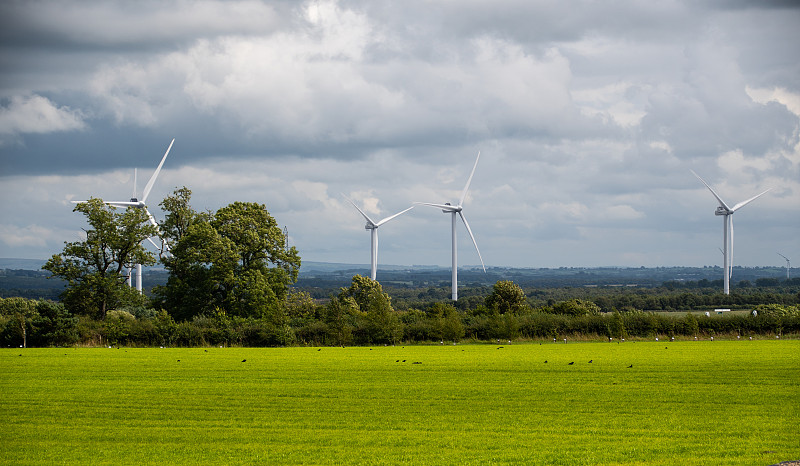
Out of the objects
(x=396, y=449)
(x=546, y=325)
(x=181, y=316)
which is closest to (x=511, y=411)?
(x=396, y=449)

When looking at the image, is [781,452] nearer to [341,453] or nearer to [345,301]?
[341,453]

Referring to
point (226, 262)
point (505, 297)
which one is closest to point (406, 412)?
point (226, 262)

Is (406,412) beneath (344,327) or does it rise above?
above

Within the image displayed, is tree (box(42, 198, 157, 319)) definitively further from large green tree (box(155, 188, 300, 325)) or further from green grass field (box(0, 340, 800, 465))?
green grass field (box(0, 340, 800, 465))

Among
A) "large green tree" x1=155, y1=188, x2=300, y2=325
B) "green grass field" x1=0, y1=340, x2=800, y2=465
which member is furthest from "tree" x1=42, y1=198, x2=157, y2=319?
"green grass field" x1=0, y1=340, x2=800, y2=465

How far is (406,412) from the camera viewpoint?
2497 cm

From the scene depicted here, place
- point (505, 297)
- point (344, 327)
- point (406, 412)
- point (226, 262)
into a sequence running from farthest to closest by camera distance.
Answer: point (505, 297) < point (226, 262) < point (344, 327) < point (406, 412)

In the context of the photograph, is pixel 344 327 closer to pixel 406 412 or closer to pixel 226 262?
pixel 226 262

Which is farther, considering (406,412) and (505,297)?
(505,297)

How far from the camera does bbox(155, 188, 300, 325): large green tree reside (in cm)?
7881

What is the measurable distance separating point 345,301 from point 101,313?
84.9ft

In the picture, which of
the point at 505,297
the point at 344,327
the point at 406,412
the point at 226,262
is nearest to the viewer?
the point at 406,412

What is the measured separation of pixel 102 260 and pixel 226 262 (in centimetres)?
1381

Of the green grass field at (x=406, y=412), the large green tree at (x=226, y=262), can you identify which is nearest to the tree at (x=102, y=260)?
the large green tree at (x=226, y=262)
